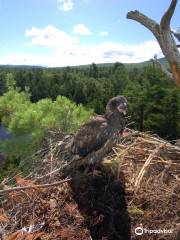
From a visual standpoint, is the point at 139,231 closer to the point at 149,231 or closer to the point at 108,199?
the point at 149,231

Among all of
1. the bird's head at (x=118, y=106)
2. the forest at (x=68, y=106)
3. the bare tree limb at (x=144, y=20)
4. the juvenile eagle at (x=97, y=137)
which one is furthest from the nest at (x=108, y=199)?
the bare tree limb at (x=144, y=20)

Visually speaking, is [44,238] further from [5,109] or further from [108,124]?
[5,109]

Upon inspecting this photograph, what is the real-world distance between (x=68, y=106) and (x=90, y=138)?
301 centimetres

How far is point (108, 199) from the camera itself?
470 cm

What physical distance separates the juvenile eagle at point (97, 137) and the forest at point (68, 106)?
3.85 feet

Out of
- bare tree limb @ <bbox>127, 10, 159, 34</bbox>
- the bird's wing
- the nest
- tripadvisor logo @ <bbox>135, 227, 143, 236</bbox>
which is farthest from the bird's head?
bare tree limb @ <bbox>127, 10, 159, 34</bbox>

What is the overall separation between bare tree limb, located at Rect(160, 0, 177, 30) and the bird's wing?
2018 mm

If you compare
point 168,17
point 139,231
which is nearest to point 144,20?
point 168,17

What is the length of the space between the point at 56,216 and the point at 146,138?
6.88ft

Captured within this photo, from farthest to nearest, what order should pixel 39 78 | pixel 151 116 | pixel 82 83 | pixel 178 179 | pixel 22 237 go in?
pixel 39 78
pixel 82 83
pixel 151 116
pixel 178 179
pixel 22 237

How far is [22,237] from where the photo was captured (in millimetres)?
2906

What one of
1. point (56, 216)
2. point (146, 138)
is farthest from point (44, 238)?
point (146, 138)

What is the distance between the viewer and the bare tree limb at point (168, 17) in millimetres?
3312

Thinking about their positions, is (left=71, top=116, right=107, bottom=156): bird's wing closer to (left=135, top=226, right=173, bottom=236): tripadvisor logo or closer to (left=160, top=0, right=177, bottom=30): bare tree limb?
(left=135, top=226, right=173, bottom=236): tripadvisor logo
